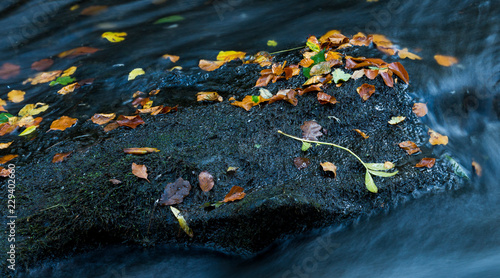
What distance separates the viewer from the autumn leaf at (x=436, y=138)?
9.90 ft

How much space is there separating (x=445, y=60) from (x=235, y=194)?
9.69 ft

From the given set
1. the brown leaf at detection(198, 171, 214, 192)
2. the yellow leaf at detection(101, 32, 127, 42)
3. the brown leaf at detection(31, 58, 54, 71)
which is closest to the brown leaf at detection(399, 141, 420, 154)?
the brown leaf at detection(198, 171, 214, 192)

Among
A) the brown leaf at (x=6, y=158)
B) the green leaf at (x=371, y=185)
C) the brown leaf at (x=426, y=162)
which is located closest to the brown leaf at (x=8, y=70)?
the brown leaf at (x=6, y=158)

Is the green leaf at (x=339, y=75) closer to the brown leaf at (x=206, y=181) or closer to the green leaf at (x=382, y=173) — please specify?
the green leaf at (x=382, y=173)

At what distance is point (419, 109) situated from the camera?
319 centimetres

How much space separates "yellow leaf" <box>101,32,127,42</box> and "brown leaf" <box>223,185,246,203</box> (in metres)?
3.71

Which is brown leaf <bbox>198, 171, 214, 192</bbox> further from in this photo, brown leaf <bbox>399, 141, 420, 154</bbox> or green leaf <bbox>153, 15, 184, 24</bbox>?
green leaf <bbox>153, 15, 184, 24</bbox>

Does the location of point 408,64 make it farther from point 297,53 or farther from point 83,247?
point 83,247

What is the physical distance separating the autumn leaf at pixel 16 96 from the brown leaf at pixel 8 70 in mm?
538

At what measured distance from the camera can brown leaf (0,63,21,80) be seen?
498 cm

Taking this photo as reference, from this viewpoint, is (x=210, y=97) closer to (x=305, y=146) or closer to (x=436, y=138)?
(x=305, y=146)

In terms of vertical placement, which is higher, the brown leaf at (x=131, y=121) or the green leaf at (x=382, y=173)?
the brown leaf at (x=131, y=121)

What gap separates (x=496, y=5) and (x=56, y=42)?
6.14m

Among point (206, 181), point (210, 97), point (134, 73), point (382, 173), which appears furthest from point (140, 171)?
point (134, 73)
